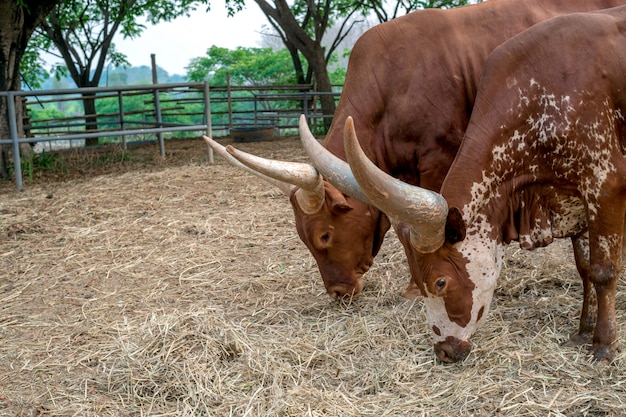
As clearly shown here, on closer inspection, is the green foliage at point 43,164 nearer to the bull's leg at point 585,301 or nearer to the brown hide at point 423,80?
the brown hide at point 423,80

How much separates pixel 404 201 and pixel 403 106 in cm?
123

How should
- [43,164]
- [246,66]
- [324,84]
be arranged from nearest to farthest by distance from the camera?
[43,164] → [324,84] → [246,66]

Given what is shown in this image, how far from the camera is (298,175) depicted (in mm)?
3391

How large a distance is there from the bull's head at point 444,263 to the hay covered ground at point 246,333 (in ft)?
0.59

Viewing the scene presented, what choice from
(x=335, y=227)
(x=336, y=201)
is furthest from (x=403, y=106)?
(x=335, y=227)

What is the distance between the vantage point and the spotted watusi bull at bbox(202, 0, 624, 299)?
3.71 m

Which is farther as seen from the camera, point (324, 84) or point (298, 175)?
point (324, 84)

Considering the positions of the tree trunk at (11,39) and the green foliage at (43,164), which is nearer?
the tree trunk at (11,39)

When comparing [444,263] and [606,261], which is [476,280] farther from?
[606,261]

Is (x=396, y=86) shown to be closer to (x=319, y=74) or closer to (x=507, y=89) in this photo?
(x=507, y=89)

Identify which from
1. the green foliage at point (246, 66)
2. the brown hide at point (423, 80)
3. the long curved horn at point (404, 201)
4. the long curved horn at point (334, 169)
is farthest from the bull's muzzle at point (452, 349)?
the green foliage at point (246, 66)

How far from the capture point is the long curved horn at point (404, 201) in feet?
8.27

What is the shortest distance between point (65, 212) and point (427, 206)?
4642mm

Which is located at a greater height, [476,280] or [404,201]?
[404,201]
